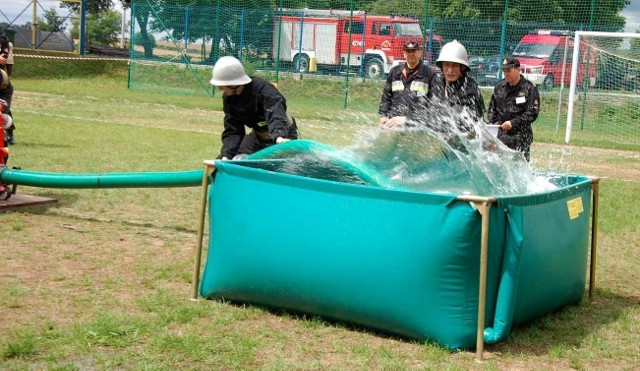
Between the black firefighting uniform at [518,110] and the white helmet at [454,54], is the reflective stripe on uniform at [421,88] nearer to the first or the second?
the white helmet at [454,54]

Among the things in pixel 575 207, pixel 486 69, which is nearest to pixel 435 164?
pixel 575 207

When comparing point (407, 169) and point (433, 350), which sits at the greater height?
point (407, 169)

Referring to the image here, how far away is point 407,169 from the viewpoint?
605 cm

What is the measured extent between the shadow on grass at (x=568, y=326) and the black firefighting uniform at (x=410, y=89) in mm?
2500

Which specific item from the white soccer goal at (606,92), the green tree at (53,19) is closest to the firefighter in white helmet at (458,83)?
the white soccer goal at (606,92)

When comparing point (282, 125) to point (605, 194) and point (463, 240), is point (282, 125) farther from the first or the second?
point (605, 194)

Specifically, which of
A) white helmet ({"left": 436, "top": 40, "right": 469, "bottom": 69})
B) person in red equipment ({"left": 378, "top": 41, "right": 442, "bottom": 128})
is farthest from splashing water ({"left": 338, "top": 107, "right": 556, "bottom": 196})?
person in red equipment ({"left": 378, "top": 41, "right": 442, "bottom": 128})

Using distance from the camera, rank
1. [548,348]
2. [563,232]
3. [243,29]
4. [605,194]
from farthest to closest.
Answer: [243,29] < [605,194] < [563,232] < [548,348]

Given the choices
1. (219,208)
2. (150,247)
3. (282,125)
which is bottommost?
(150,247)

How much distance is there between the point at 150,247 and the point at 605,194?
22.1 ft

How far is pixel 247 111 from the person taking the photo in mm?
7914

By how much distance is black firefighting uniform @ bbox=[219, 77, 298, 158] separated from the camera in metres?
7.57

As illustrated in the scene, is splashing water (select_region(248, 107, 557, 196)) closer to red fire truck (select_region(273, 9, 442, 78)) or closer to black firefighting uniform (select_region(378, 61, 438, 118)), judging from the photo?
black firefighting uniform (select_region(378, 61, 438, 118))

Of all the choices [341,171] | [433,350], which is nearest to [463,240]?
[433,350]
